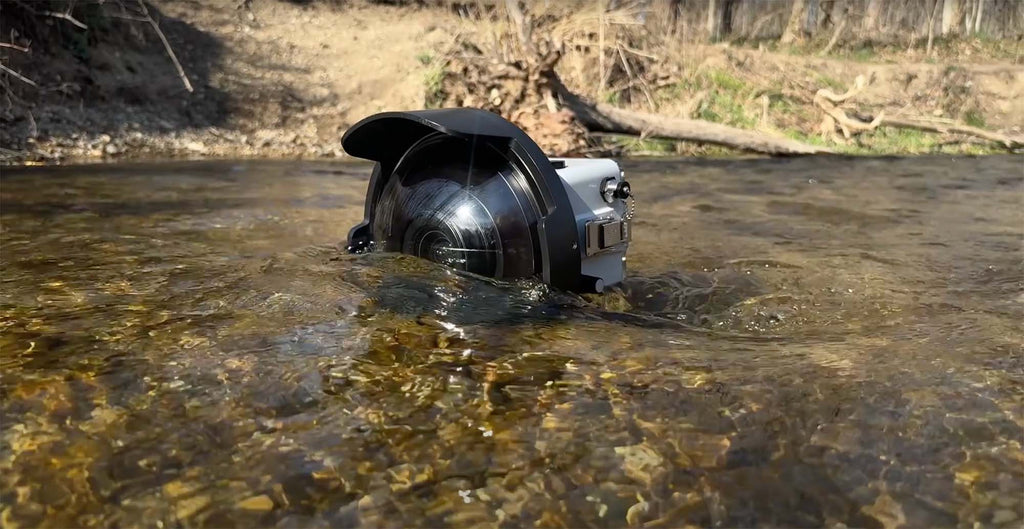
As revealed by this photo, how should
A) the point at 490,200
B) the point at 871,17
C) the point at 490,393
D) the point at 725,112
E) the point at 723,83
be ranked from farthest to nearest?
the point at 871,17, the point at 723,83, the point at 725,112, the point at 490,200, the point at 490,393

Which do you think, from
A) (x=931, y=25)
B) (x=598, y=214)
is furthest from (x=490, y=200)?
(x=931, y=25)

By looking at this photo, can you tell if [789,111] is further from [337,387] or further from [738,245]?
[337,387]

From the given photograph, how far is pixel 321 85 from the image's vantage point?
14.5m

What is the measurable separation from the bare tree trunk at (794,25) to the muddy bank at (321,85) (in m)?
1.89

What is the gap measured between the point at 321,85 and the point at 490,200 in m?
12.3

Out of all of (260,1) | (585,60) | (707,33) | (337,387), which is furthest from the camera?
(707,33)

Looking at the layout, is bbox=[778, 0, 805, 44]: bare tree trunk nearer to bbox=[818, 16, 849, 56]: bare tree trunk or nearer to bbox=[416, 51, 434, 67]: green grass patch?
bbox=[818, 16, 849, 56]: bare tree trunk

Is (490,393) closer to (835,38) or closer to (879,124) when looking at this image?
(879,124)

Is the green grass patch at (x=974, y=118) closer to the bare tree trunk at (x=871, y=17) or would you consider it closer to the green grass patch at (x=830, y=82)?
the green grass patch at (x=830, y=82)

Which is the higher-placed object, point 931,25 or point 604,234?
point 931,25

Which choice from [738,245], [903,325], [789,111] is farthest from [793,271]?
[789,111]

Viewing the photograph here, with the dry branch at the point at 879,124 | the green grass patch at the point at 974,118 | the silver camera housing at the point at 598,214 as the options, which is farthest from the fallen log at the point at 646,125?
the silver camera housing at the point at 598,214

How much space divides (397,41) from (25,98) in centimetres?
738

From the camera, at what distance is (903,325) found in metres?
3.35
